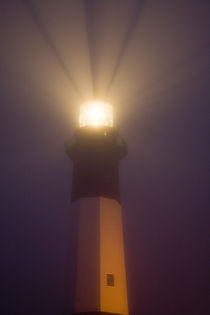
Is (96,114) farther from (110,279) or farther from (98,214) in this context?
(110,279)

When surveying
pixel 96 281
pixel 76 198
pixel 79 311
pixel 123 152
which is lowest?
pixel 79 311

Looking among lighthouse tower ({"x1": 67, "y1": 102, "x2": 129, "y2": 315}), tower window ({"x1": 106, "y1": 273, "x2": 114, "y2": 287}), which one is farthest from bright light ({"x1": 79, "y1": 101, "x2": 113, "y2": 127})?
tower window ({"x1": 106, "y1": 273, "x2": 114, "y2": 287})

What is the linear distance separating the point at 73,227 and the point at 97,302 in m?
2.64

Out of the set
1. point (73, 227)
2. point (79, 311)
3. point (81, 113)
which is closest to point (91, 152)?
point (81, 113)

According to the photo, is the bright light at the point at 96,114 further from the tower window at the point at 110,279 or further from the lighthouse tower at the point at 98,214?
the tower window at the point at 110,279

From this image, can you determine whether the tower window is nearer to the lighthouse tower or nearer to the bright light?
the lighthouse tower

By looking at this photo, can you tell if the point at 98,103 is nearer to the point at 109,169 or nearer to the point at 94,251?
the point at 109,169

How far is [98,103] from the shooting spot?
12602 millimetres

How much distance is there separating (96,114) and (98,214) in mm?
4238

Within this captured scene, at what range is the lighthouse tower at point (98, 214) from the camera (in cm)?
905

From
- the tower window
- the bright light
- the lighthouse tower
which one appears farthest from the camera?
the bright light

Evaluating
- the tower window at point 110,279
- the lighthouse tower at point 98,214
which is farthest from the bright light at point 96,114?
the tower window at point 110,279

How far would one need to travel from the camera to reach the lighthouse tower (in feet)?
29.7

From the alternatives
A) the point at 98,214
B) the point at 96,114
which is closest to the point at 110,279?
the point at 98,214
